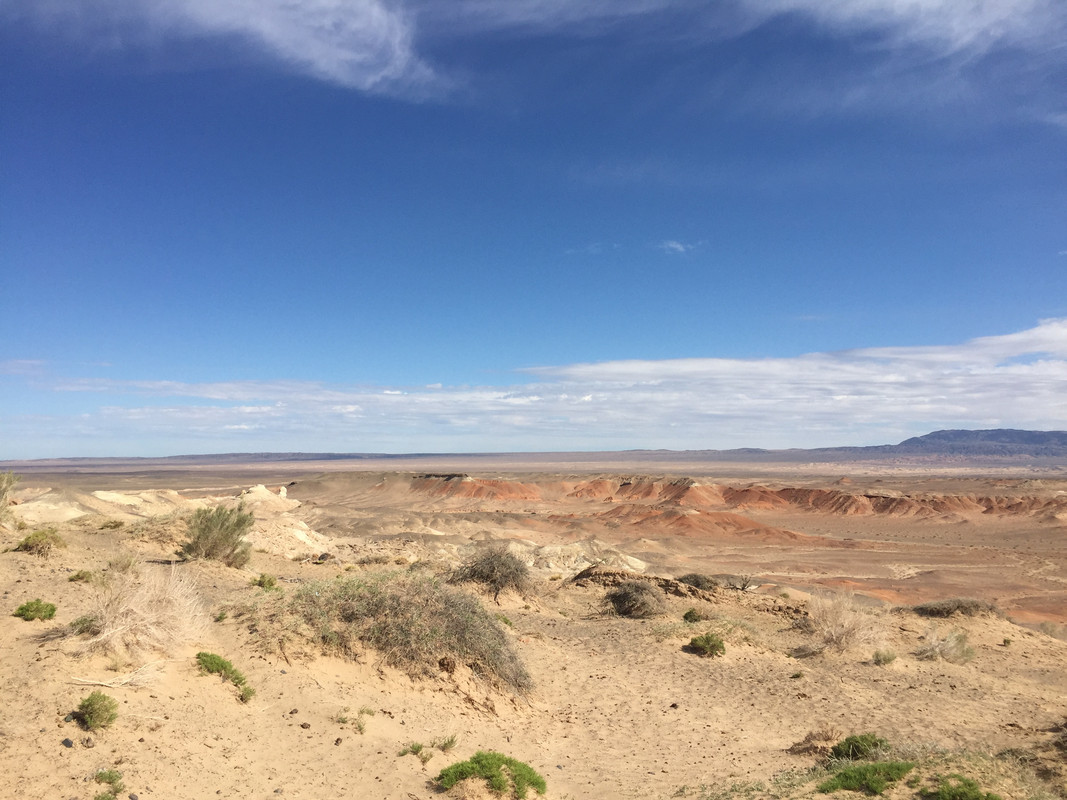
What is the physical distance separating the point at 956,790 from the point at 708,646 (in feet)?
33.1

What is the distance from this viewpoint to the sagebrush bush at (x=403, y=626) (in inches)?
440

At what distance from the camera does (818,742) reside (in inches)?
432

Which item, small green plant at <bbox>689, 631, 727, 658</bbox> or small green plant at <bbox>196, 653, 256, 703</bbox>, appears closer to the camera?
small green plant at <bbox>196, 653, 256, 703</bbox>

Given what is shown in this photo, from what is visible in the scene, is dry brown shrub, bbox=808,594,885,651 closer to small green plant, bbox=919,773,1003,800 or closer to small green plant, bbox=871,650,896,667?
small green plant, bbox=871,650,896,667

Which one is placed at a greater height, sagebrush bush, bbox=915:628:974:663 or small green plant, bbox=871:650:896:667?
small green plant, bbox=871:650:896:667

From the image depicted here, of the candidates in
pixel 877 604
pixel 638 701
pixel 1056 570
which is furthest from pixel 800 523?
pixel 638 701

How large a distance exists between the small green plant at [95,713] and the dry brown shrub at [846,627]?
1641cm

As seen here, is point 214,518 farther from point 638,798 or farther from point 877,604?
point 877,604

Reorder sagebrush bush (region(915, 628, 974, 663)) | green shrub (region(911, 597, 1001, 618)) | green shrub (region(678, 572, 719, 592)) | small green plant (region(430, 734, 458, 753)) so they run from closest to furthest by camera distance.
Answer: small green plant (region(430, 734, 458, 753)) < sagebrush bush (region(915, 628, 974, 663)) < green shrub (region(911, 597, 1001, 618)) < green shrub (region(678, 572, 719, 592))

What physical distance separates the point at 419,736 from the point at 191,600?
4044mm

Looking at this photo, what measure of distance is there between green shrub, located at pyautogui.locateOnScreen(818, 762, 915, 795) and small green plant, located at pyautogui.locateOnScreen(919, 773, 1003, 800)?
34 centimetres

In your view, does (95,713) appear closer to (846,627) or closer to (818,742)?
(818,742)

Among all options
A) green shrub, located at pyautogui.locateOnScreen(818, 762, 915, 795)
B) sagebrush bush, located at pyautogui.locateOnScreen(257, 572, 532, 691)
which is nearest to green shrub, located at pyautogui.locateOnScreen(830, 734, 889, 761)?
green shrub, located at pyautogui.locateOnScreen(818, 762, 915, 795)

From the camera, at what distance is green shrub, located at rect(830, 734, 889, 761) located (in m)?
9.44
